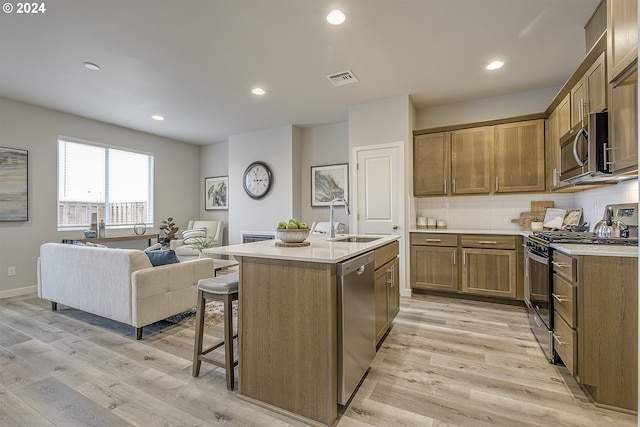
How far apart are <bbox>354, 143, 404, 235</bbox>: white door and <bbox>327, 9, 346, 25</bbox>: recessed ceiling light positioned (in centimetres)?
192

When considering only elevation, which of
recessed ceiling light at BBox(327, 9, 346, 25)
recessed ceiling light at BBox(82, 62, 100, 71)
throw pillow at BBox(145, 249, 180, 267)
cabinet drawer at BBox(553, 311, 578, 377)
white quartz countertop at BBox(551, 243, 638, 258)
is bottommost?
cabinet drawer at BBox(553, 311, 578, 377)

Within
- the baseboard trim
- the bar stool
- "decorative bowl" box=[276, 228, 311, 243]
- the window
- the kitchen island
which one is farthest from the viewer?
the window

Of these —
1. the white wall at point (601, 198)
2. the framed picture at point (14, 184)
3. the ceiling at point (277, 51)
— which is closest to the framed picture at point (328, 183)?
the ceiling at point (277, 51)

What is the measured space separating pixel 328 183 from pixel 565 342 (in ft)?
12.9

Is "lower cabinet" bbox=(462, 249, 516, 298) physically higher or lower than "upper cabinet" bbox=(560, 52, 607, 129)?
lower

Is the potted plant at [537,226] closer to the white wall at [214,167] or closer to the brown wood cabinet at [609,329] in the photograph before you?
the brown wood cabinet at [609,329]

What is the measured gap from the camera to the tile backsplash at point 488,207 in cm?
341

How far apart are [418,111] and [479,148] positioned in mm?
1174

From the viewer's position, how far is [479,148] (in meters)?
3.81

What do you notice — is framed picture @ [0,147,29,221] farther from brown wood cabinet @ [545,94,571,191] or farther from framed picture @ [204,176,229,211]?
brown wood cabinet @ [545,94,571,191]

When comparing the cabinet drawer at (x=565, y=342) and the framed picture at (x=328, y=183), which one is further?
the framed picture at (x=328, y=183)

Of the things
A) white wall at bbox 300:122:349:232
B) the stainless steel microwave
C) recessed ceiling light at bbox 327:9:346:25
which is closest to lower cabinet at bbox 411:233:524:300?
the stainless steel microwave

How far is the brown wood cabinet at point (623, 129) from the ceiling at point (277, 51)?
3.10 feet

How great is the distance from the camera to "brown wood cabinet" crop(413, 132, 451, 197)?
3.97 m
